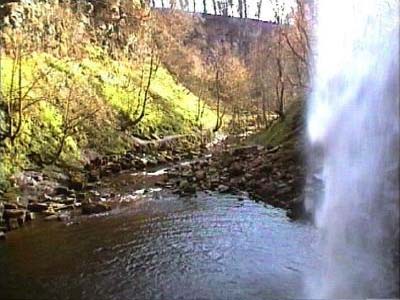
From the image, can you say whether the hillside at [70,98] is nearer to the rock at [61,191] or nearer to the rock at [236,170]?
the rock at [61,191]

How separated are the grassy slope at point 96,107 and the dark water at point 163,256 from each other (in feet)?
24.1

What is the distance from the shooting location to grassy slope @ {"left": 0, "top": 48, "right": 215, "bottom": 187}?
31.8 m

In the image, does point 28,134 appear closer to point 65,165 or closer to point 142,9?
point 65,165

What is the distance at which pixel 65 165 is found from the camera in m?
32.7

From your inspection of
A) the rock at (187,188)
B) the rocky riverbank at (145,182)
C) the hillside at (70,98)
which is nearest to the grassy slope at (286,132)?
the rocky riverbank at (145,182)

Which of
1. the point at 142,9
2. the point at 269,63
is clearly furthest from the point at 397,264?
the point at 142,9

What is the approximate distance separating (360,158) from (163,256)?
9.04m

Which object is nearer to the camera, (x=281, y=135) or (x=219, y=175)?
(x=219, y=175)

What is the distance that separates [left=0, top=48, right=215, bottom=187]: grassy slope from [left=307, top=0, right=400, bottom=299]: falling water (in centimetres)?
1526

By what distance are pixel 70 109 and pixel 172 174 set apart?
26.8ft

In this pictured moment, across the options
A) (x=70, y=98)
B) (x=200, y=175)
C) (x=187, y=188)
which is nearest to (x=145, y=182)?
(x=200, y=175)

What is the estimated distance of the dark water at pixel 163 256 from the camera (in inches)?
639

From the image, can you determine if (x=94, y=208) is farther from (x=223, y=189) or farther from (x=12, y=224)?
(x=223, y=189)

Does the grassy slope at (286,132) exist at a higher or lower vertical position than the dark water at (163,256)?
higher
